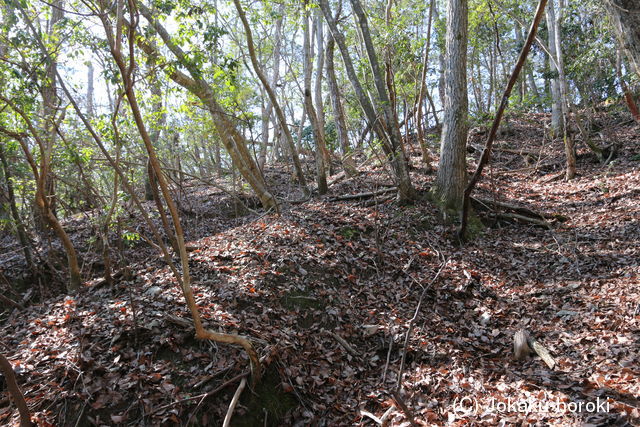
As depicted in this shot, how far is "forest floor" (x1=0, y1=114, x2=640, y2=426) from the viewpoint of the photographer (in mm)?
3570

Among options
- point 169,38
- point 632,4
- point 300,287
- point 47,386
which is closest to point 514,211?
point 632,4

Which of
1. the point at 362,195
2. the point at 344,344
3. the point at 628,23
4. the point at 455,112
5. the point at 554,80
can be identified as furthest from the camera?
the point at 554,80

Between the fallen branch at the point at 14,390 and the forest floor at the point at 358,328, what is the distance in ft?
1.11

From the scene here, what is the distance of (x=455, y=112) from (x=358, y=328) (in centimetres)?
512

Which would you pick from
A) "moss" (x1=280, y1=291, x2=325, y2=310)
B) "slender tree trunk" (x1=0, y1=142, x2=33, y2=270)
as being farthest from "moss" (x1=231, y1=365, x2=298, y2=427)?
"slender tree trunk" (x1=0, y1=142, x2=33, y2=270)

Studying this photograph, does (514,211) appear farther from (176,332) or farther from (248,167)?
(176,332)

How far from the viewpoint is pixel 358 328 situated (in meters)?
5.19

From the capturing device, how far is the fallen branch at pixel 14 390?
9.09ft

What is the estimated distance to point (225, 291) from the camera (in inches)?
201

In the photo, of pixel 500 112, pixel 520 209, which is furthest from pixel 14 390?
pixel 520 209

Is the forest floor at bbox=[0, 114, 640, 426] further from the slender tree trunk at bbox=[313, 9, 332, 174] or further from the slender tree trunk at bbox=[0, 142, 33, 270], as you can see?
the slender tree trunk at bbox=[313, 9, 332, 174]

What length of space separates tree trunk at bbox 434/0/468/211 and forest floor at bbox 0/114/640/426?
2.79 ft

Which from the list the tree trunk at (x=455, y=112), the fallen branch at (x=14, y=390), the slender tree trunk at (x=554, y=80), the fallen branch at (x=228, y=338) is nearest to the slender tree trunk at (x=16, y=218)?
the fallen branch at (x=228, y=338)

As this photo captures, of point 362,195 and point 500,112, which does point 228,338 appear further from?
point 362,195
